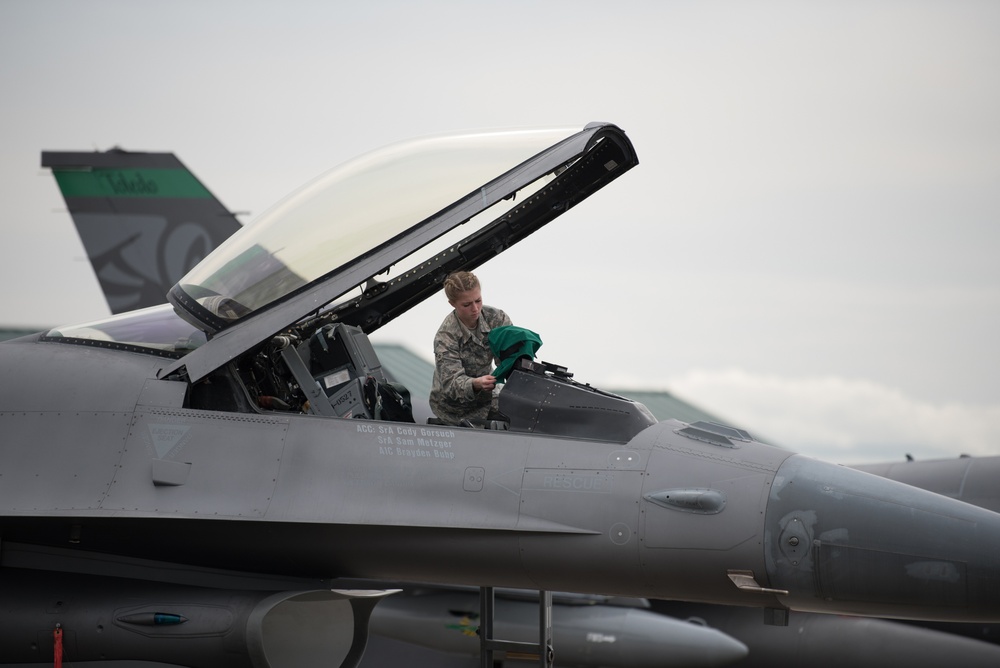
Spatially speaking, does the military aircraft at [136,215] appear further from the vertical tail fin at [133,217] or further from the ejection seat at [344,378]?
the ejection seat at [344,378]

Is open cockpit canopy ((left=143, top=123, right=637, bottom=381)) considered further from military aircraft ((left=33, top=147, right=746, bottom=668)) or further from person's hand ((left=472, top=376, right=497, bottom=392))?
military aircraft ((left=33, top=147, right=746, bottom=668))

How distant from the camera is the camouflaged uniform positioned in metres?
6.15

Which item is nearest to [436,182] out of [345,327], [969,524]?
[345,327]

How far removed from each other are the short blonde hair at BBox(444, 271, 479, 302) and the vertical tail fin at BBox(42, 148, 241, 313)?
41.7ft

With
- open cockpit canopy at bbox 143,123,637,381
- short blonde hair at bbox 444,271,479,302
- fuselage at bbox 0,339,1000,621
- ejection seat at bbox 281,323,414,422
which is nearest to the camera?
fuselage at bbox 0,339,1000,621

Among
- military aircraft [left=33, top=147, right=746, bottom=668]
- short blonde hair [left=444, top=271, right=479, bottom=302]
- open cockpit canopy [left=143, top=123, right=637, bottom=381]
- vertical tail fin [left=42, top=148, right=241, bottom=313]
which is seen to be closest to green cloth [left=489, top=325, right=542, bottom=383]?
short blonde hair [left=444, top=271, right=479, bottom=302]

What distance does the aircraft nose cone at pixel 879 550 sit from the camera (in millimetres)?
4824

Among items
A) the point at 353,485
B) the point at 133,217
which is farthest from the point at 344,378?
the point at 133,217

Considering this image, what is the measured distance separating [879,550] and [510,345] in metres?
2.15

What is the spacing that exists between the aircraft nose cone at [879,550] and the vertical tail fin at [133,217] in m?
14.7

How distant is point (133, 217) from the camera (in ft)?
59.9

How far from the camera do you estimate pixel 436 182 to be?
5.97 m

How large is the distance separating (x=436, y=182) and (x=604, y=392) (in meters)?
1.47

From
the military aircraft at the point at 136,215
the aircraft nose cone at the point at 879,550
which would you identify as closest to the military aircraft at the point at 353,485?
the aircraft nose cone at the point at 879,550
